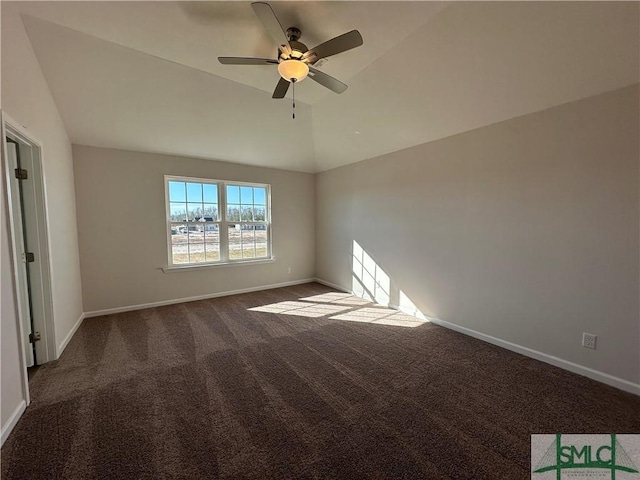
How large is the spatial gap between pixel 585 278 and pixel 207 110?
14.8 ft

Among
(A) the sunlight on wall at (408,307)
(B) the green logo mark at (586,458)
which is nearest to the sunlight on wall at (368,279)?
(A) the sunlight on wall at (408,307)

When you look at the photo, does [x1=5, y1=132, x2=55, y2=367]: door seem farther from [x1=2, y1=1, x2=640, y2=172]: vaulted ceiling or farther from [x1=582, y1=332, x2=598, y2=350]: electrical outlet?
[x1=582, y1=332, x2=598, y2=350]: electrical outlet

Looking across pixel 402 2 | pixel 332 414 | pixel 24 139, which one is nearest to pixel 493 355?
pixel 332 414

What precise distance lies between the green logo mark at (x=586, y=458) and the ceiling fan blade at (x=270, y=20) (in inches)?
123

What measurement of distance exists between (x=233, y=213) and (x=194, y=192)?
0.75 meters

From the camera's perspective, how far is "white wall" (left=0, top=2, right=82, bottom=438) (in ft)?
5.87

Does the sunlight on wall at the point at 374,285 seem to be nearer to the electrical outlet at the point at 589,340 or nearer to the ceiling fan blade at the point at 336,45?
the electrical outlet at the point at 589,340

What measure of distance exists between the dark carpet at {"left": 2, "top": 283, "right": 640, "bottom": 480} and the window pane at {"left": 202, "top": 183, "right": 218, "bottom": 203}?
7.76ft

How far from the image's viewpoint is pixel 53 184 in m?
2.78

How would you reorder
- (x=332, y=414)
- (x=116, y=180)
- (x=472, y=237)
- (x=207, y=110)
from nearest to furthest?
(x=332, y=414) < (x=472, y=237) < (x=207, y=110) < (x=116, y=180)

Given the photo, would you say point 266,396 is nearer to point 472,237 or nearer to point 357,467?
point 357,467

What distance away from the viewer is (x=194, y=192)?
14.7 feet

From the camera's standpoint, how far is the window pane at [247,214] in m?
5.02

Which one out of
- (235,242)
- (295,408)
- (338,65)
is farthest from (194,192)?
(295,408)
